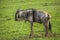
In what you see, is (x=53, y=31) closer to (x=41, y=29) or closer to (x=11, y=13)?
(x=41, y=29)

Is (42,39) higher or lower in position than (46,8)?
lower

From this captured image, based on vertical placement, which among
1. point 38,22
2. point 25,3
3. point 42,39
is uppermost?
point 25,3

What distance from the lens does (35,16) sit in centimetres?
259

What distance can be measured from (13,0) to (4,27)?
14.1 inches

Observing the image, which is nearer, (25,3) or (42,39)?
(42,39)

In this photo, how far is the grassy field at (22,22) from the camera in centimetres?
255

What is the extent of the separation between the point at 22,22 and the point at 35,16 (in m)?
0.16

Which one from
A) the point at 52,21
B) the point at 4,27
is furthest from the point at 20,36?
the point at 52,21

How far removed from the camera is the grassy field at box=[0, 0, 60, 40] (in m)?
2.55

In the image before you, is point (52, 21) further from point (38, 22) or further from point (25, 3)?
point (25, 3)

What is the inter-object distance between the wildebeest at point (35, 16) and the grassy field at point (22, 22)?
0.14ft

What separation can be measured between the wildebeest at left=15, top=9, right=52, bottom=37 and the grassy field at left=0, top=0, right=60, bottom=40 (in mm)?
44

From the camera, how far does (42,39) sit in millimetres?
2512

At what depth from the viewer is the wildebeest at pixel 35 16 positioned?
255cm
